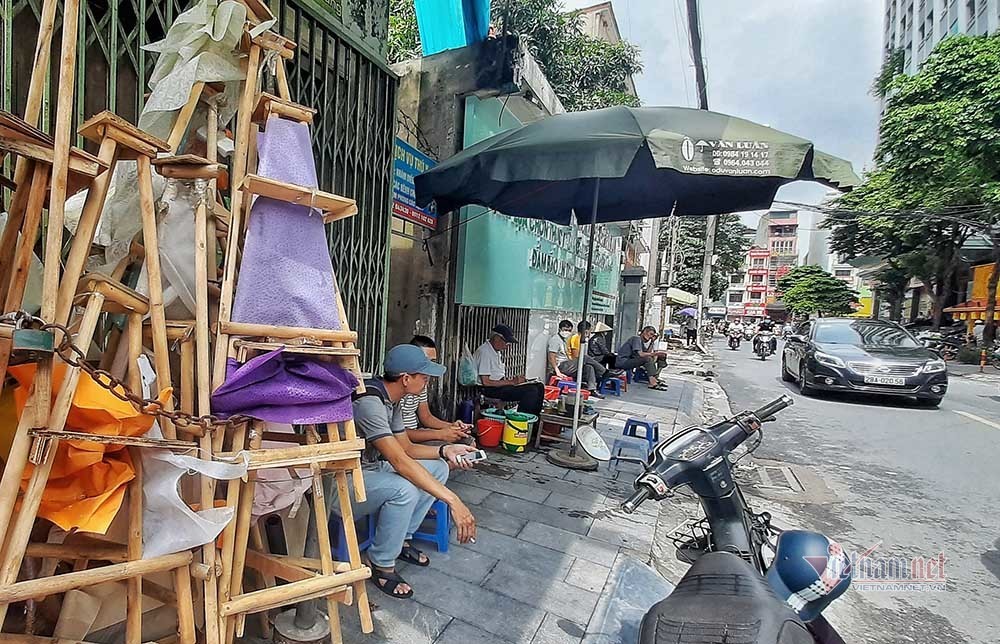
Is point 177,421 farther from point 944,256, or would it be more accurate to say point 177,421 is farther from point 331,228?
point 944,256

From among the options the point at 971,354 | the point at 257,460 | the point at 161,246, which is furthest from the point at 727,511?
the point at 971,354

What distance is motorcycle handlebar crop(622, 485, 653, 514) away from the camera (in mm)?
1888

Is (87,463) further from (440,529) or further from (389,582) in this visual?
(440,529)

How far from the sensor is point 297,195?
1575 mm

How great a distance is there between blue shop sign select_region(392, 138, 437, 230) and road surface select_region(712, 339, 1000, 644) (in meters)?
3.71

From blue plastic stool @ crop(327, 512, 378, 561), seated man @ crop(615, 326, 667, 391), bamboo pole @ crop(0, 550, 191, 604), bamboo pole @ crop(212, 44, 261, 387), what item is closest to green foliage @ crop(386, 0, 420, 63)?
seated man @ crop(615, 326, 667, 391)

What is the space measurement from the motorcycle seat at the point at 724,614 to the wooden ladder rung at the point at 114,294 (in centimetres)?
170

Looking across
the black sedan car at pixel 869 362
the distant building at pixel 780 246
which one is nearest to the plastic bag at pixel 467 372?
the black sedan car at pixel 869 362

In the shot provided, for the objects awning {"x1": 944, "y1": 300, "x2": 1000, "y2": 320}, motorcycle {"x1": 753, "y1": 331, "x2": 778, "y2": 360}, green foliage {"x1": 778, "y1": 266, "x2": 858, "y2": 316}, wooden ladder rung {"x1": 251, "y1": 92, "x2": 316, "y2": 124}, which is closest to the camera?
wooden ladder rung {"x1": 251, "y1": 92, "x2": 316, "y2": 124}

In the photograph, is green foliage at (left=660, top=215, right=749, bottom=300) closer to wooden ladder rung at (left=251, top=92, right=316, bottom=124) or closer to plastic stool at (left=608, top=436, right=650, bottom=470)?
plastic stool at (left=608, top=436, right=650, bottom=470)

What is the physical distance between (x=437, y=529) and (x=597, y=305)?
831 cm

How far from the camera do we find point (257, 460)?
1.44 metres

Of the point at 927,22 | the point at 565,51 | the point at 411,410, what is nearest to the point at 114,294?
the point at 411,410

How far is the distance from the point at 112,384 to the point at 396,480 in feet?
4.54
